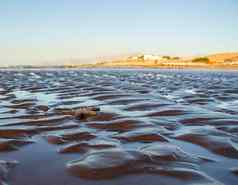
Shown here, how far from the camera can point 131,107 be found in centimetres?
921

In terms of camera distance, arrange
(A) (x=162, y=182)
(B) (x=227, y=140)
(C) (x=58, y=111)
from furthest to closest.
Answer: (C) (x=58, y=111)
(B) (x=227, y=140)
(A) (x=162, y=182)

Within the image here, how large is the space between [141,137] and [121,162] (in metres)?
1.46

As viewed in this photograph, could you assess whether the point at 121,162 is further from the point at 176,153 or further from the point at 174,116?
the point at 174,116

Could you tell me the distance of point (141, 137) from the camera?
18.0 feet

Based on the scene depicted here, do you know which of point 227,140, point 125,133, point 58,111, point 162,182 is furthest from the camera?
point 58,111

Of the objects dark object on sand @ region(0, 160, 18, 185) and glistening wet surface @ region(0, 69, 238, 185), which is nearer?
dark object on sand @ region(0, 160, 18, 185)

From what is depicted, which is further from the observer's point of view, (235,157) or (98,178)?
(235,157)

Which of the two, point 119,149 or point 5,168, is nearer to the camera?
point 5,168

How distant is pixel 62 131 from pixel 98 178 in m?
2.58

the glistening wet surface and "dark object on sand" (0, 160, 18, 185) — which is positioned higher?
"dark object on sand" (0, 160, 18, 185)

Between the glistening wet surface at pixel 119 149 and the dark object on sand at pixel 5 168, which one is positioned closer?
the dark object on sand at pixel 5 168

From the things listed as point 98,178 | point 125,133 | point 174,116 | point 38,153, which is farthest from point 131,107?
point 98,178

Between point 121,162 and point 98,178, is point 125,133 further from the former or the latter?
point 98,178

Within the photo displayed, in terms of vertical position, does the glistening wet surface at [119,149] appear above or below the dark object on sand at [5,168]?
below
